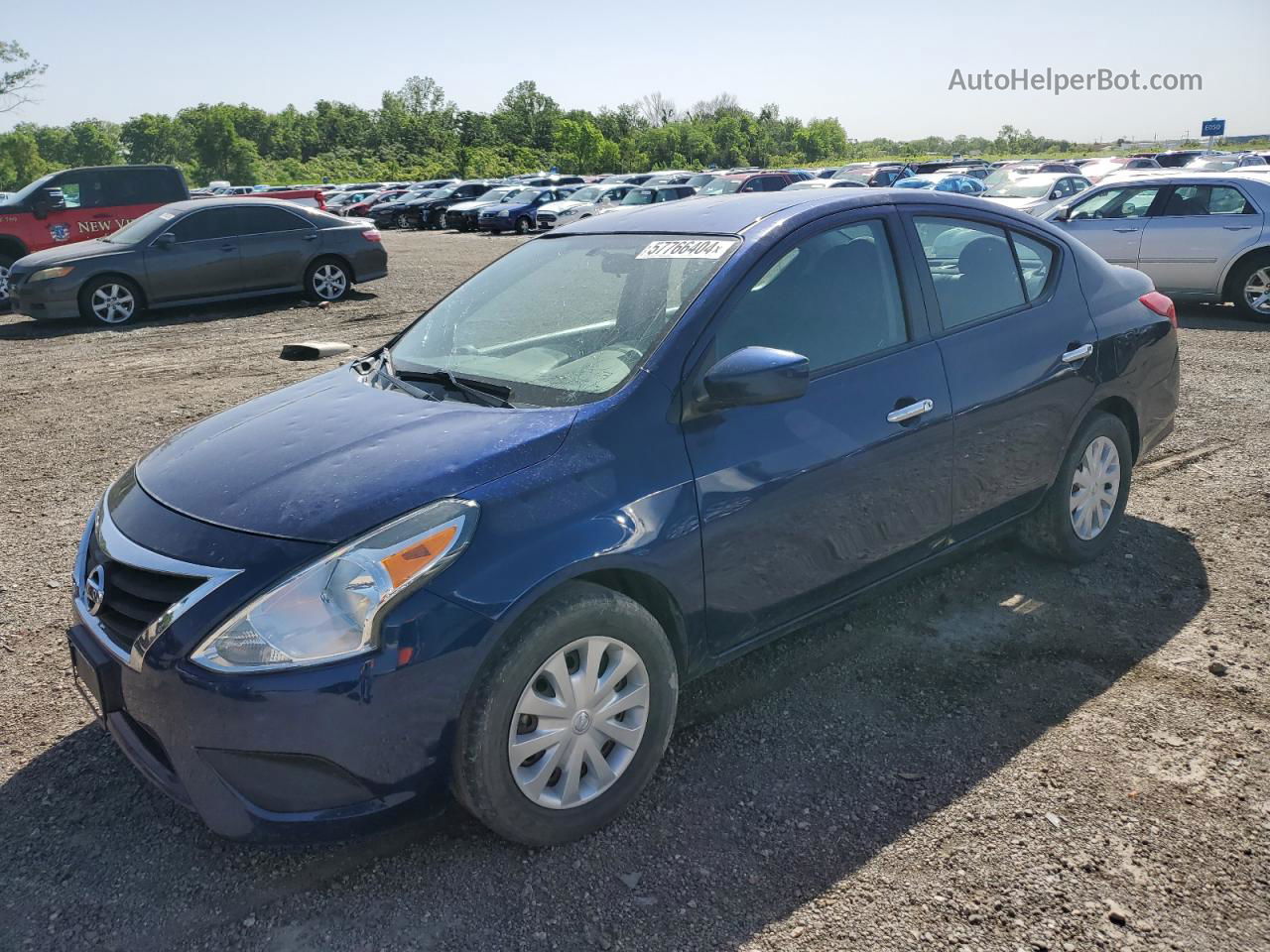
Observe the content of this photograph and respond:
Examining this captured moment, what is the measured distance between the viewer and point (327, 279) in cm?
1423

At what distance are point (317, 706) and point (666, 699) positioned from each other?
1.00 metres

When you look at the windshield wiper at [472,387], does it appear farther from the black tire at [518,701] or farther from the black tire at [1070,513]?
the black tire at [1070,513]

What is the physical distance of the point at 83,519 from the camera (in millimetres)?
5562

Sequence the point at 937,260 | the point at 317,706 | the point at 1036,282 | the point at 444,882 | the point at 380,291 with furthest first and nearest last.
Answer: the point at 380,291 → the point at 1036,282 → the point at 937,260 → the point at 444,882 → the point at 317,706

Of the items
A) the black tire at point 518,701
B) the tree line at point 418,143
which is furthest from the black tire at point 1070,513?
the tree line at point 418,143

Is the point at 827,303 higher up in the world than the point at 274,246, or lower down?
lower down

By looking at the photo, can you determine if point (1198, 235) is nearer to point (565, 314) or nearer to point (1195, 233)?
point (1195, 233)

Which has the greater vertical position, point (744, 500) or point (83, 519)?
point (744, 500)

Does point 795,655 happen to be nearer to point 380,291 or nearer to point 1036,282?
point 1036,282

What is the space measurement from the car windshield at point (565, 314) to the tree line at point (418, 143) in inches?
3348

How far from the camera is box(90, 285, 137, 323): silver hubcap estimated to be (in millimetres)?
12367

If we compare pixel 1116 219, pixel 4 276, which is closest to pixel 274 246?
pixel 4 276

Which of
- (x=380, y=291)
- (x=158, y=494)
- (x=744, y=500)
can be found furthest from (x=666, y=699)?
(x=380, y=291)

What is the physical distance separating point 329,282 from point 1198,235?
11166mm
